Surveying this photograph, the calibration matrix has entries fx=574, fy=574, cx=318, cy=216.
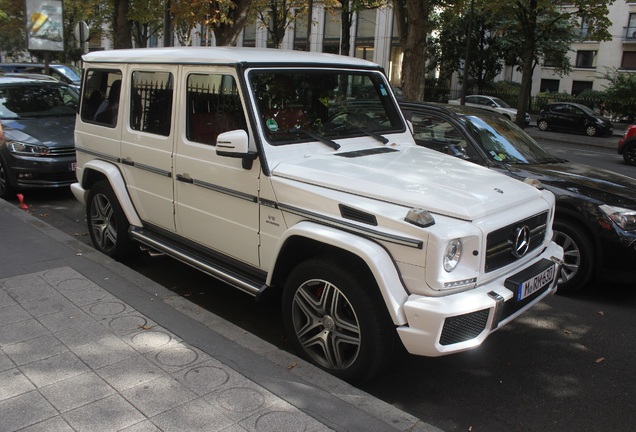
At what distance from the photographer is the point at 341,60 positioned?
492 centimetres

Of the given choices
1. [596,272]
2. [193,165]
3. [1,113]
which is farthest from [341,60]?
[1,113]

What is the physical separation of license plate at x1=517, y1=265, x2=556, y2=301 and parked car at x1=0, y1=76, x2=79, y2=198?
23.2 feet

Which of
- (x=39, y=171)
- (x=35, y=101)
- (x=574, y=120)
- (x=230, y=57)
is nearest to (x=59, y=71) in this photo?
(x=35, y=101)

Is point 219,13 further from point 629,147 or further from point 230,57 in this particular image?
point 629,147

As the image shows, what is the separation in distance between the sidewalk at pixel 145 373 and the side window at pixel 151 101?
142 centimetres

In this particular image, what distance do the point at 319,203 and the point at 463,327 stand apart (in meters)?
1.17

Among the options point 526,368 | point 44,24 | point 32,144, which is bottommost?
point 526,368

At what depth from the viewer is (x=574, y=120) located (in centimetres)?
2670

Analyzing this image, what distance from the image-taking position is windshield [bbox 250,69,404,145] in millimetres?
4297

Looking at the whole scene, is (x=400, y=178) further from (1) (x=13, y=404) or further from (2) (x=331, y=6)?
(2) (x=331, y=6)

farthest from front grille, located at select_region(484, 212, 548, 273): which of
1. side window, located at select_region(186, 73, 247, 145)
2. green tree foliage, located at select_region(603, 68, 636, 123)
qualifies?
green tree foliage, located at select_region(603, 68, 636, 123)

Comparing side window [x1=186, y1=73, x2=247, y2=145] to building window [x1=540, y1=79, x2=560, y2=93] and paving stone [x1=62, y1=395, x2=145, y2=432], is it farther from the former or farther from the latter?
building window [x1=540, y1=79, x2=560, y2=93]

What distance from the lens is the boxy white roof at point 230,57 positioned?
4368mm

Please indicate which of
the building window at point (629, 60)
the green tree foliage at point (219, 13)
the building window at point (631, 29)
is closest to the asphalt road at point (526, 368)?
the green tree foliage at point (219, 13)
